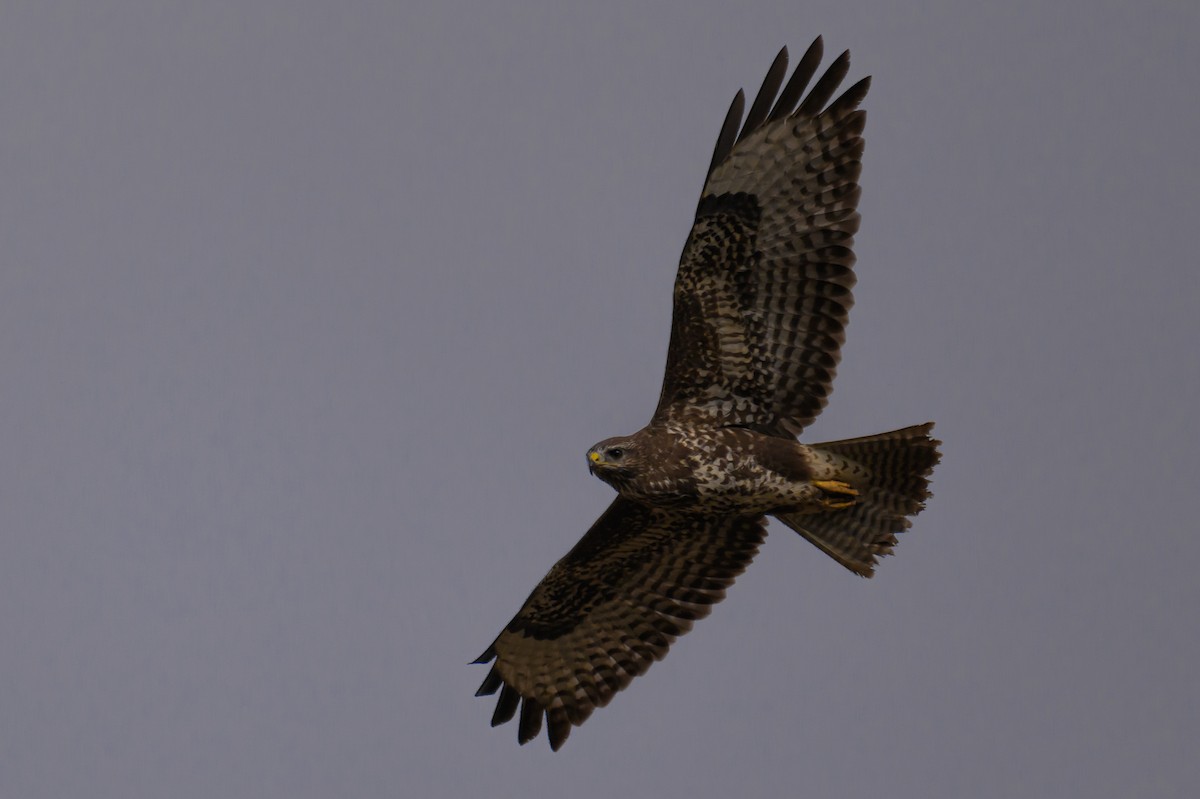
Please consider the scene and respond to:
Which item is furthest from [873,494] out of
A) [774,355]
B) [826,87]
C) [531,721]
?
[531,721]

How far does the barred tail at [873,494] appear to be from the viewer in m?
11.3

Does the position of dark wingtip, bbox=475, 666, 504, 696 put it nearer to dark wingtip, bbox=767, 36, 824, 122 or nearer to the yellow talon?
the yellow talon

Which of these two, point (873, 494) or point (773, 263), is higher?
point (773, 263)

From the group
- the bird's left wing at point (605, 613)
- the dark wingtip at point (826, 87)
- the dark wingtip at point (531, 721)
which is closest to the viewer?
the dark wingtip at point (826, 87)

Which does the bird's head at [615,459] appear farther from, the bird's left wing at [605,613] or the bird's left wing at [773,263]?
the bird's left wing at [605,613]

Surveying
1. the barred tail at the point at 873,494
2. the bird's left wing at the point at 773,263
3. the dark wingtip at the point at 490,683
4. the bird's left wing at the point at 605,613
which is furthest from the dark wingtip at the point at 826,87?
the dark wingtip at the point at 490,683

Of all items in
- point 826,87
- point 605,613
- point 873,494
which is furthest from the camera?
point 605,613

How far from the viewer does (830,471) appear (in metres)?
11.5

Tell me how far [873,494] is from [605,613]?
208 cm

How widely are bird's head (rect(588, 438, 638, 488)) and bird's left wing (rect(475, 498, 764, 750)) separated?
92 centimetres

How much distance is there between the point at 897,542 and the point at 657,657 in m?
1.89

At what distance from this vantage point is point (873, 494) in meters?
11.5

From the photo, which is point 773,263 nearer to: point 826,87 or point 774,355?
point 774,355

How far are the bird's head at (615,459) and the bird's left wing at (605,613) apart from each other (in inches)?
36.3
